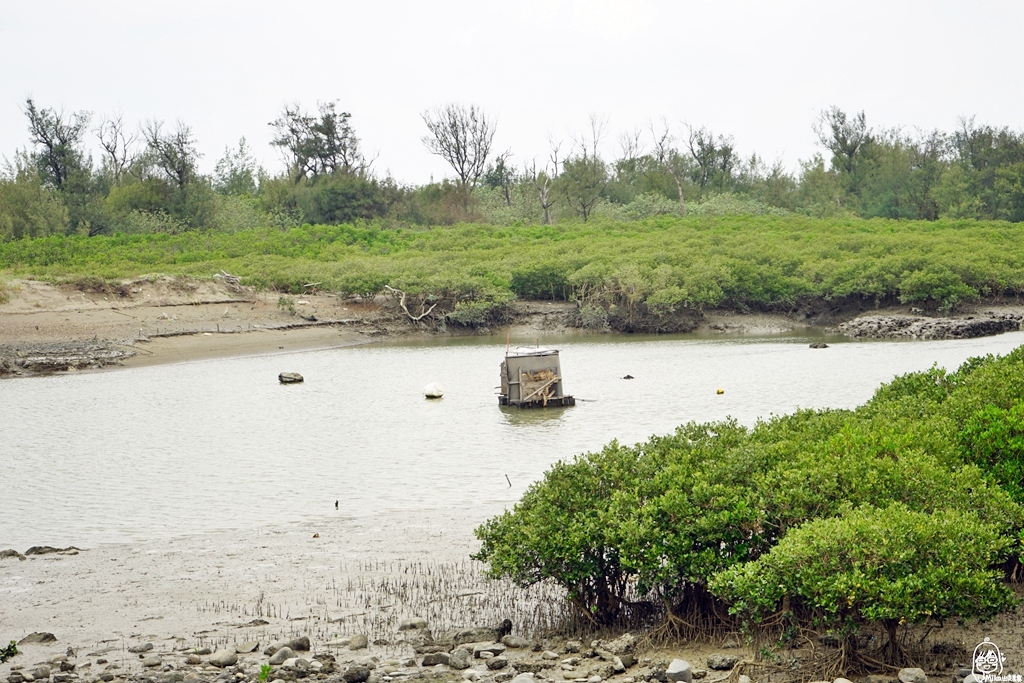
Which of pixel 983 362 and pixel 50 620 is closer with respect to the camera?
pixel 50 620

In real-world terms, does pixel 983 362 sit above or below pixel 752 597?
above

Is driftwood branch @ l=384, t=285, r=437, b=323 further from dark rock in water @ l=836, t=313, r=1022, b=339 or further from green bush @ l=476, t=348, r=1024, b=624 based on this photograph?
green bush @ l=476, t=348, r=1024, b=624

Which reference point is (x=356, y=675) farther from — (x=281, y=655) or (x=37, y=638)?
(x=37, y=638)

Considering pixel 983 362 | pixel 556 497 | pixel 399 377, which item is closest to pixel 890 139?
pixel 399 377

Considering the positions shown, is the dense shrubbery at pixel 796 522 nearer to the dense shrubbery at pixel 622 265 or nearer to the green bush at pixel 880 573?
the green bush at pixel 880 573

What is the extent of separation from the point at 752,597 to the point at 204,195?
197 ft

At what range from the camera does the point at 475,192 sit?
3226 inches

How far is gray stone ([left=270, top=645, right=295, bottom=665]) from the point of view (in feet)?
29.9

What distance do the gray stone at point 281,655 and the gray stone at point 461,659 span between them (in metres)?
1.40

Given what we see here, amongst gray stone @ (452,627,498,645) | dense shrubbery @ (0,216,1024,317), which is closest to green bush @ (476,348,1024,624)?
gray stone @ (452,627,498,645)

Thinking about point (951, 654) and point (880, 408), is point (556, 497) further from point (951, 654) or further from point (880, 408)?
point (880, 408)

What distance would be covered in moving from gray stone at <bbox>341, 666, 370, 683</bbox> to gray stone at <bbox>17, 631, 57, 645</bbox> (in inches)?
129

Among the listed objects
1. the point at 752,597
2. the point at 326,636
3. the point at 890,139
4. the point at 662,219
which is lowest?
the point at 326,636

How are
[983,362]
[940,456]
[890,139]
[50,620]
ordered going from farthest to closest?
[890,139]
[983,362]
[50,620]
[940,456]
